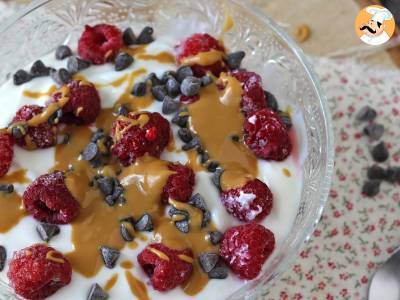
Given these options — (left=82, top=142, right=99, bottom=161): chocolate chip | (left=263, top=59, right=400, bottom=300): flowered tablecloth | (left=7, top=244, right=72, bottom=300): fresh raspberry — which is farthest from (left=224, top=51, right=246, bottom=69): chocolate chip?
(left=7, top=244, right=72, bottom=300): fresh raspberry

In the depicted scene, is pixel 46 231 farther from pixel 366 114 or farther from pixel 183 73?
pixel 366 114

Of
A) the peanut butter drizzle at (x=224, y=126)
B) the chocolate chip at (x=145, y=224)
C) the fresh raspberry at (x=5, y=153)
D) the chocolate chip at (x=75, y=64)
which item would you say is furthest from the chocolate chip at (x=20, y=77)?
the chocolate chip at (x=145, y=224)

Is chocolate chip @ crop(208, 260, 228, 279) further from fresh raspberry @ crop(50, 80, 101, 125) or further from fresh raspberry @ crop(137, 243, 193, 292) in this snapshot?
fresh raspberry @ crop(50, 80, 101, 125)

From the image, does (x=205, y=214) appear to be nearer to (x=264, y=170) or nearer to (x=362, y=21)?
(x=264, y=170)

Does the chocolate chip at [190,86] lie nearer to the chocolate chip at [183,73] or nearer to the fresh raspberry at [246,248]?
the chocolate chip at [183,73]

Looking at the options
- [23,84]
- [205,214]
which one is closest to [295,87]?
[205,214]
